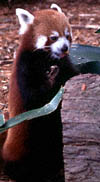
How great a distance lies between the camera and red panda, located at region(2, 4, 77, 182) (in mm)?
2143

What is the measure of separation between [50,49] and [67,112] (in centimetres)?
79

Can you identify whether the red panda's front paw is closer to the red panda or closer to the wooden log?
the red panda

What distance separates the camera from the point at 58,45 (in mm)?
2264

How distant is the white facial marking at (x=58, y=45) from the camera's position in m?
2.26

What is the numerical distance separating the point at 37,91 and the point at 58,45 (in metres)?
0.35

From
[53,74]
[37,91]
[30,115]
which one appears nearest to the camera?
[30,115]

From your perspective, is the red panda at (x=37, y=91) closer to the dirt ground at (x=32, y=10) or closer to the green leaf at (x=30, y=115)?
the green leaf at (x=30, y=115)

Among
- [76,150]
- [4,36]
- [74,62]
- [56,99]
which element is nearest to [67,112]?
[56,99]

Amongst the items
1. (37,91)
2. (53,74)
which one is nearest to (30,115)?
(37,91)

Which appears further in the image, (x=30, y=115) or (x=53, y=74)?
(x=53, y=74)

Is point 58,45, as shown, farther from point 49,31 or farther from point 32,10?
point 32,10

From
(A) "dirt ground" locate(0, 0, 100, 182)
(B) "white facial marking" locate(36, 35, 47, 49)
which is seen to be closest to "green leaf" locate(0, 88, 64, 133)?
(B) "white facial marking" locate(36, 35, 47, 49)

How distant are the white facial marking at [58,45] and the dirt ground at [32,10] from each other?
941 millimetres

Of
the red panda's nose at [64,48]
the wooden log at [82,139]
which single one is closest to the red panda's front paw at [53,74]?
the red panda's nose at [64,48]
